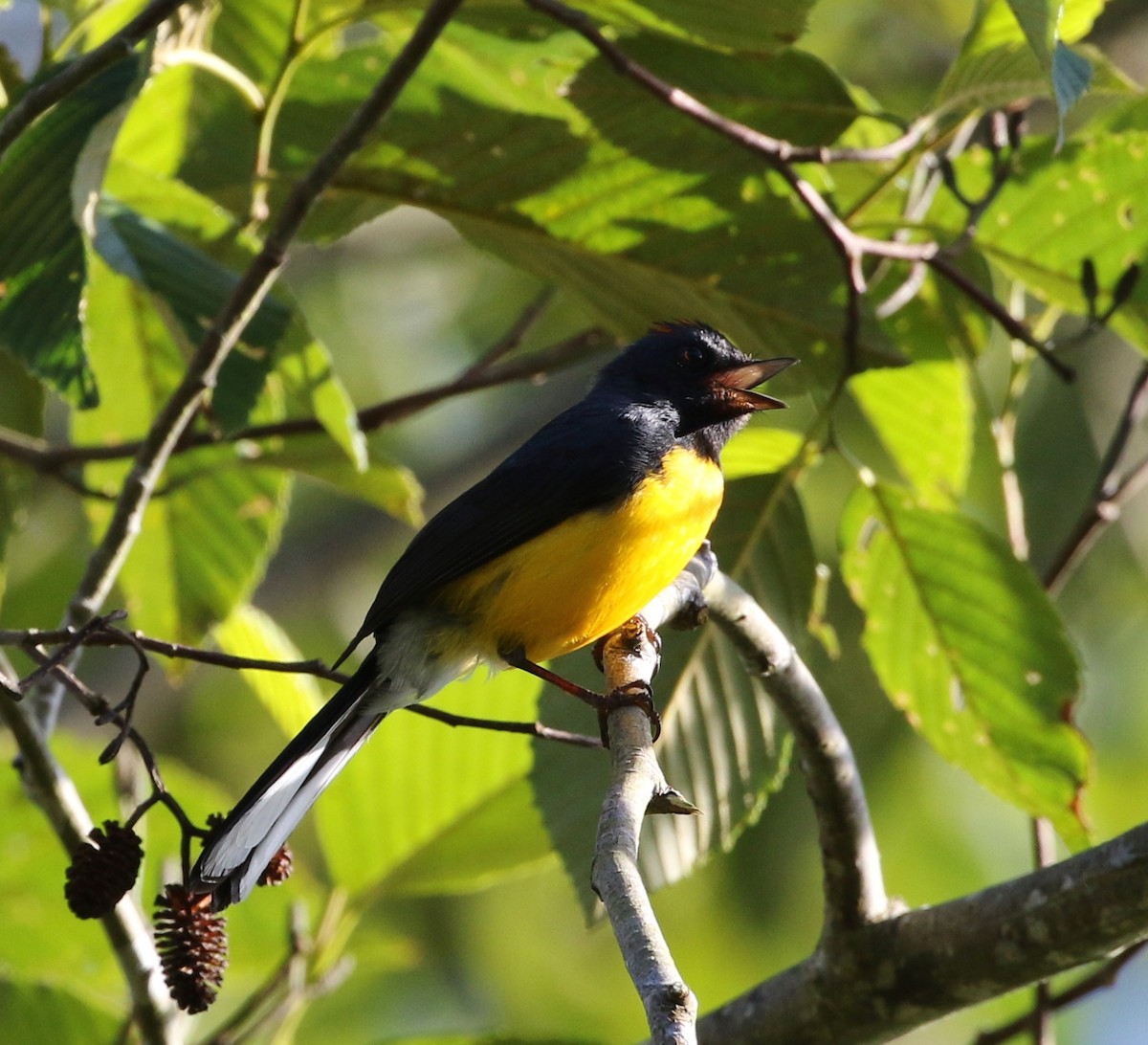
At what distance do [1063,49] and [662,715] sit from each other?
1756 millimetres

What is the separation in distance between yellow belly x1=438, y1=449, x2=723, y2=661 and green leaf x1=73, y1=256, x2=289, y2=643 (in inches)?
29.3

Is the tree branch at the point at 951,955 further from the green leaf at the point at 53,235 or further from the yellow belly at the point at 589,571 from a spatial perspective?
the green leaf at the point at 53,235

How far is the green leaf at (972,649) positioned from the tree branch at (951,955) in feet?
2.66

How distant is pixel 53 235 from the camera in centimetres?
314

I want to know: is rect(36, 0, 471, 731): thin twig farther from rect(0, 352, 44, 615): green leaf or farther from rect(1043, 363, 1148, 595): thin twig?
rect(1043, 363, 1148, 595): thin twig

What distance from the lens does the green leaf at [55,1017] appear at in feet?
12.7

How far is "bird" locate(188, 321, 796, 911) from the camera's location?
3.67m

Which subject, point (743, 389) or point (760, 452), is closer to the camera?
point (760, 452)

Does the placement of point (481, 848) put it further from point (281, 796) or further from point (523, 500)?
point (281, 796)

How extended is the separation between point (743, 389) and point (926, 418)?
20.6 inches

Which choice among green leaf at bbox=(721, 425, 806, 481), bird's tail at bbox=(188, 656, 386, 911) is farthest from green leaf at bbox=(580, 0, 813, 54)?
bird's tail at bbox=(188, 656, 386, 911)

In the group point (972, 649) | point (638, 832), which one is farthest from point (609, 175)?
point (638, 832)

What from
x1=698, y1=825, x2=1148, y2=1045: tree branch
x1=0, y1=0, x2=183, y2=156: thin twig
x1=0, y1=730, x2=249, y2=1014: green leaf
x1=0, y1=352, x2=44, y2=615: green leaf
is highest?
x1=0, y1=352, x2=44, y2=615: green leaf

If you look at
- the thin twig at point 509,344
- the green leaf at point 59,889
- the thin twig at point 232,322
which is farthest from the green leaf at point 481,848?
the thin twig at point 232,322
